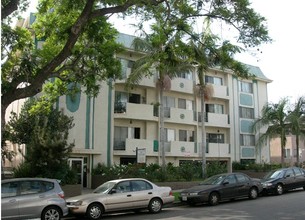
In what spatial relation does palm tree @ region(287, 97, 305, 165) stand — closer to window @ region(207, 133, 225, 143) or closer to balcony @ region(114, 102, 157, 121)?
window @ region(207, 133, 225, 143)

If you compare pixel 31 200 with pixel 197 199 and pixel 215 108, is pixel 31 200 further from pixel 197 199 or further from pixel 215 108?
pixel 215 108

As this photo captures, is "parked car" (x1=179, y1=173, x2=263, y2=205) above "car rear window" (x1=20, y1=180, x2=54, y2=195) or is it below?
below

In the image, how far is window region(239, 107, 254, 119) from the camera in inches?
1564

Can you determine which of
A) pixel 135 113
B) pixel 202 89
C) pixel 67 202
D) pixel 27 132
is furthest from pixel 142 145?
pixel 67 202

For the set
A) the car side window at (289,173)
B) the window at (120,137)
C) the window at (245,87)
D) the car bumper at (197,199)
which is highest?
the window at (245,87)

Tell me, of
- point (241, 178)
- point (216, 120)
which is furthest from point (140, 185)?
point (216, 120)

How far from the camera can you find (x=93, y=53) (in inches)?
645

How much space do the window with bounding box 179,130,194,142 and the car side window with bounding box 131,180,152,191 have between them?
19.7 m

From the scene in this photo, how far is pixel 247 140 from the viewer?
39.7 m

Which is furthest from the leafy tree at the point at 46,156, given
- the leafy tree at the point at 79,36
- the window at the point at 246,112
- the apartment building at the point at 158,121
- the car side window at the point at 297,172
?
the window at the point at 246,112

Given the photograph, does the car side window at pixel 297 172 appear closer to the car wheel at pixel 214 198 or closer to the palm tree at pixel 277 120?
the car wheel at pixel 214 198

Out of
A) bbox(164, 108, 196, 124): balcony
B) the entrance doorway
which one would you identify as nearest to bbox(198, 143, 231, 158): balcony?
bbox(164, 108, 196, 124): balcony

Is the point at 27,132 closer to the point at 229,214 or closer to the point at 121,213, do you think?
the point at 121,213

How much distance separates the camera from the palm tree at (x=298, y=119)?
34.4 meters
